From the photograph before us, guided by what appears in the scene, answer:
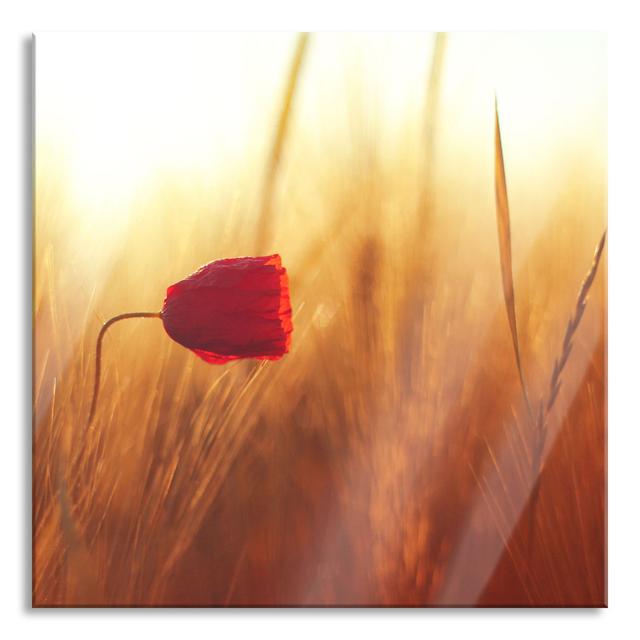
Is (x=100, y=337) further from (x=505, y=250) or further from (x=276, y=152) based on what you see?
(x=505, y=250)

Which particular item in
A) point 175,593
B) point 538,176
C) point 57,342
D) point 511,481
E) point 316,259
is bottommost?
point 175,593

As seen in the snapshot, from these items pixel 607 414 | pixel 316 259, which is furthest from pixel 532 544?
pixel 316 259

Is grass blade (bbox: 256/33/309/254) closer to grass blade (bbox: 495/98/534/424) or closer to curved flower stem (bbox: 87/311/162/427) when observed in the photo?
curved flower stem (bbox: 87/311/162/427)

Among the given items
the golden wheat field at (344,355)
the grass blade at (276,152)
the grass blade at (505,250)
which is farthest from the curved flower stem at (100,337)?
the grass blade at (505,250)

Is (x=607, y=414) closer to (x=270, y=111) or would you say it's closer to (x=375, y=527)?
(x=375, y=527)

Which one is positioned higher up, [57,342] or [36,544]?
[57,342]
